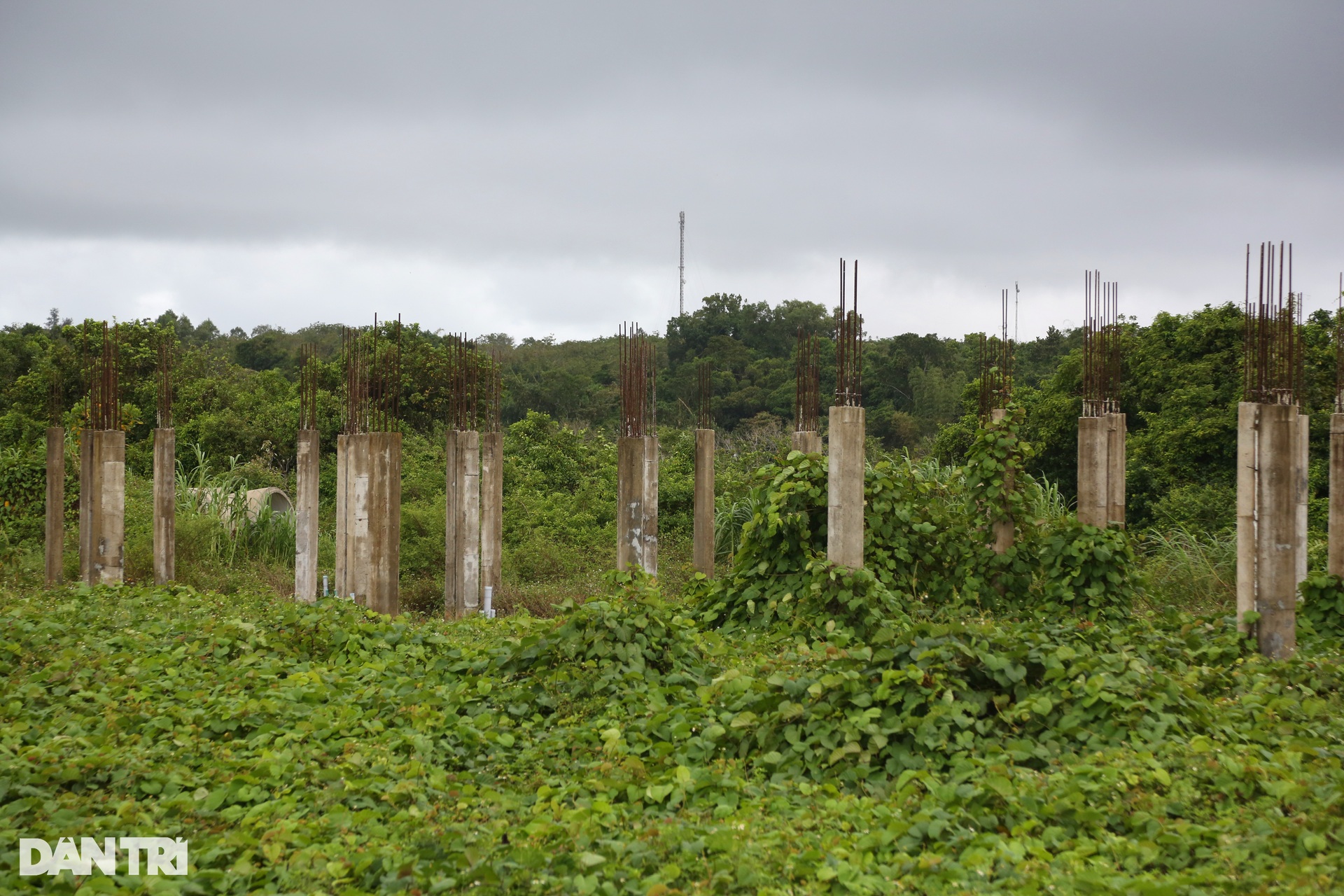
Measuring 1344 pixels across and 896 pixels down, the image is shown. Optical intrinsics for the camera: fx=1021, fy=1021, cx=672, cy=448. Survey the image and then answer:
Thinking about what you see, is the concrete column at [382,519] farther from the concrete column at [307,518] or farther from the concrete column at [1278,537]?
the concrete column at [1278,537]

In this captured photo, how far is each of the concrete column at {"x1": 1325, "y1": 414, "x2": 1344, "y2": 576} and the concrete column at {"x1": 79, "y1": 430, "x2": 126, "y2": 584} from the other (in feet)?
36.5

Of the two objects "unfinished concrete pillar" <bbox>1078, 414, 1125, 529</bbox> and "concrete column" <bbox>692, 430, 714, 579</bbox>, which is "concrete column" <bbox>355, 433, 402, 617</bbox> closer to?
"concrete column" <bbox>692, 430, 714, 579</bbox>

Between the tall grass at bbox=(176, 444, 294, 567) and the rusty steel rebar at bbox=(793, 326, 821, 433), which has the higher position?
the rusty steel rebar at bbox=(793, 326, 821, 433)

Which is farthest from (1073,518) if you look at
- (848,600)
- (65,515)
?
(65,515)

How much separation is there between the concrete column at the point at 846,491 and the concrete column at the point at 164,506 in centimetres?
714

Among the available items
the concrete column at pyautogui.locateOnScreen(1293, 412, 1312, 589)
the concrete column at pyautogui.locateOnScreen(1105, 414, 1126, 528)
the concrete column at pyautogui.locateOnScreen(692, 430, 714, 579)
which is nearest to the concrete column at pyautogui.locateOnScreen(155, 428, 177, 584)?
the concrete column at pyautogui.locateOnScreen(692, 430, 714, 579)

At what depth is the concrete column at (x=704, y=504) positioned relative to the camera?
11.4 metres

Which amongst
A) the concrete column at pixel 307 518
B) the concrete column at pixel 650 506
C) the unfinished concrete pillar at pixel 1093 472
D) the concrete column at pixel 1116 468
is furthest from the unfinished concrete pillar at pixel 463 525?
the concrete column at pixel 1116 468

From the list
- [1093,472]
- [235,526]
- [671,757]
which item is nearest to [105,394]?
[235,526]

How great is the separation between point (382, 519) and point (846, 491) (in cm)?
459

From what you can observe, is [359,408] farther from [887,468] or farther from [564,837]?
[564,837]

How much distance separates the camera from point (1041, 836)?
4.02 metres

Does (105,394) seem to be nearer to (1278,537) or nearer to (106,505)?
(106,505)

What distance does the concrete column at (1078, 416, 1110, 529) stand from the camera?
375 inches
